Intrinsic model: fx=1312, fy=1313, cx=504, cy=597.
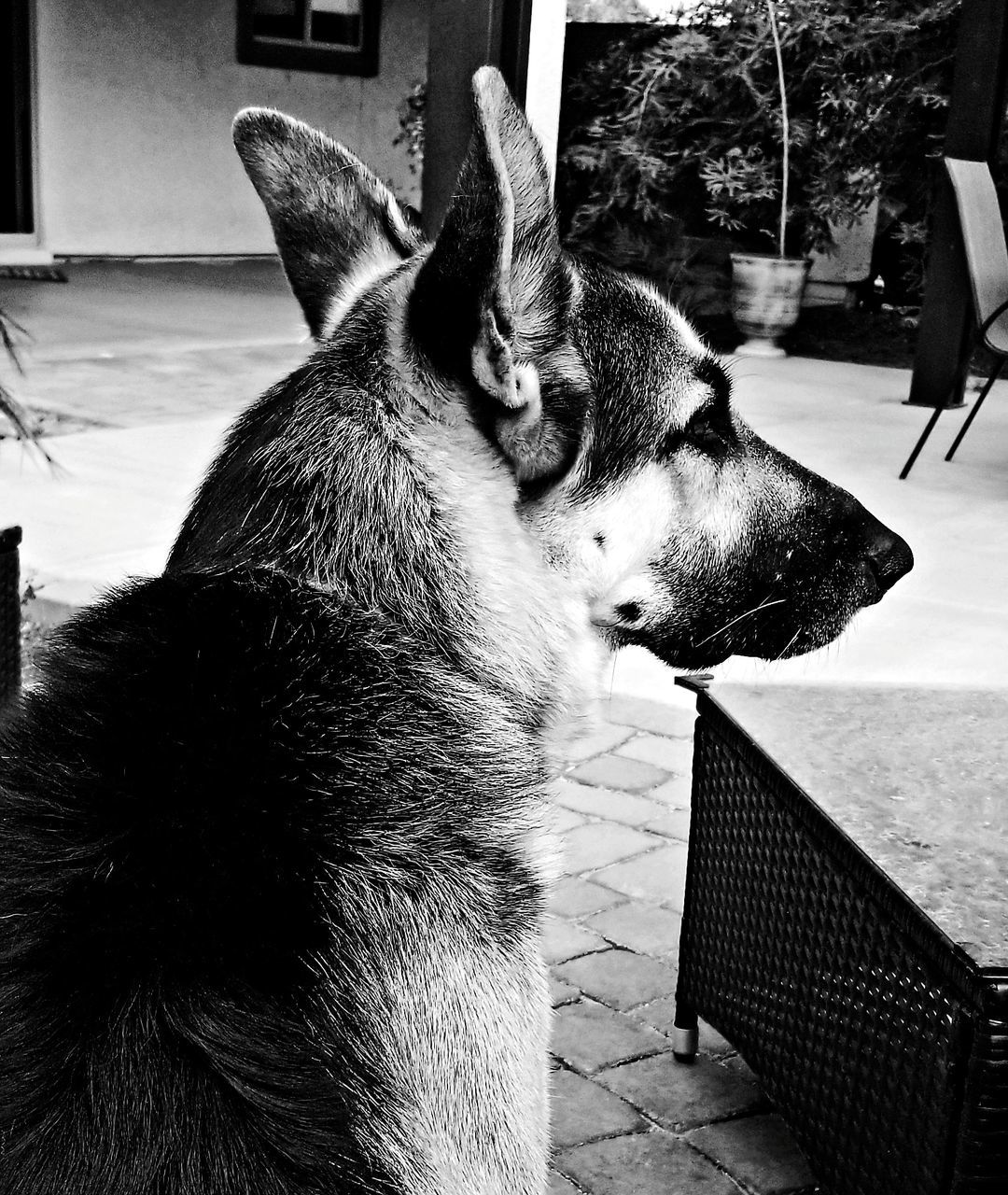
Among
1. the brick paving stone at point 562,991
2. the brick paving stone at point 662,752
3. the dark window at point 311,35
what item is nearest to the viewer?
the brick paving stone at point 562,991

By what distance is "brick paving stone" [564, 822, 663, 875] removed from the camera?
3.57 meters

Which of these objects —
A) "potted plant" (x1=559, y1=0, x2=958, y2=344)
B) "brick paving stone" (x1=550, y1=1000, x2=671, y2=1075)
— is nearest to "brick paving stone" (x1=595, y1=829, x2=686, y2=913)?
"brick paving stone" (x1=550, y1=1000, x2=671, y2=1075)

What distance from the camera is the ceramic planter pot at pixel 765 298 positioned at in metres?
11.0

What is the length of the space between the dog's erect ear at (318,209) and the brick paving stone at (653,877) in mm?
1827

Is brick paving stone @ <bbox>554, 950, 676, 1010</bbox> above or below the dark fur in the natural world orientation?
below

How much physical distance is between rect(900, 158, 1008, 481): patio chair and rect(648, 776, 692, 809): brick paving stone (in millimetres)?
3676

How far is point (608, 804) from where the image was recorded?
12.8 ft

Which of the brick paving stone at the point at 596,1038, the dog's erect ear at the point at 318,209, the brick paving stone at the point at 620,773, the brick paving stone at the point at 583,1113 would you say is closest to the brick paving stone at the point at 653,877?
the brick paving stone at the point at 620,773

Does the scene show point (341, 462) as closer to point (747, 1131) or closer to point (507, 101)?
point (507, 101)

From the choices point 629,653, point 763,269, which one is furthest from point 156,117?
point 629,653

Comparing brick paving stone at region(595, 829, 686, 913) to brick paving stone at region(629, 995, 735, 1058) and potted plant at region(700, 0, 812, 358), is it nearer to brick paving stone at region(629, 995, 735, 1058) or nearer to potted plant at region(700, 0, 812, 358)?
brick paving stone at region(629, 995, 735, 1058)

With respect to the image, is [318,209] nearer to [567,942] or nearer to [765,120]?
[567,942]

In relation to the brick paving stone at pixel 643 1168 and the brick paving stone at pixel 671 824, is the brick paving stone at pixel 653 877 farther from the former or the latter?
the brick paving stone at pixel 643 1168

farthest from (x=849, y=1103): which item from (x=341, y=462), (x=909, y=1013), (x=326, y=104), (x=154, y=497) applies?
(x=326, y=104)
